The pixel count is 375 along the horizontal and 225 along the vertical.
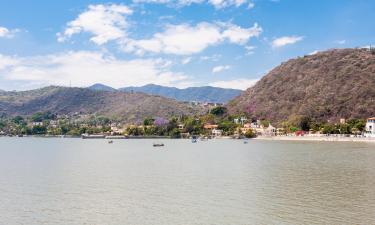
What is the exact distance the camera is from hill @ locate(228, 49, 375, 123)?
159 meters

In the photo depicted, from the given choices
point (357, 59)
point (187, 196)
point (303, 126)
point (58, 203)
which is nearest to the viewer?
point (58, 203)

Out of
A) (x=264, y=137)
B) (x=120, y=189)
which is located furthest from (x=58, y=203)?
(x=264, y=137)

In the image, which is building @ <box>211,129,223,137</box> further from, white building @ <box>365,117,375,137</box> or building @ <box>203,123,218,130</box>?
white building @ <box>365,117,375,137</box>

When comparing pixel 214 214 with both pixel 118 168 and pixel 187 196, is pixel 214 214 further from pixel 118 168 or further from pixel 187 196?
pixel 118 168

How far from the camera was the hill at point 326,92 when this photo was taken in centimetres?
15912

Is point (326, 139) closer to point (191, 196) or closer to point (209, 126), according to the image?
point (209, 126)

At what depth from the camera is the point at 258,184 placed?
3656 centimetres

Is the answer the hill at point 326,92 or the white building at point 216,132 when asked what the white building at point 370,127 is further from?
the white building at point 216,132

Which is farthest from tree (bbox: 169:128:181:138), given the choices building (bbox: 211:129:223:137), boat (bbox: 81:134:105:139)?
boat (bbox: 81:134:105:139)

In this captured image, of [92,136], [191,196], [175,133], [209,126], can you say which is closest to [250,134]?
[209,126]

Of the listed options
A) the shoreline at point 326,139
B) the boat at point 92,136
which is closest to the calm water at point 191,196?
the shoreline at point 326,139

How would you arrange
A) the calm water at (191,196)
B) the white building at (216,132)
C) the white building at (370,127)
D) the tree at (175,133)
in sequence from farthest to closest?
the tree at (175,133) < the white building at (216,132) < the white building at (370,127) < the calm water at (191,196)

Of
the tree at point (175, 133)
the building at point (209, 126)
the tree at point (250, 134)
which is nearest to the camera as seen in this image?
the tree at point (250, 134)

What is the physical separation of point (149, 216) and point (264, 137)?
4863 inches
